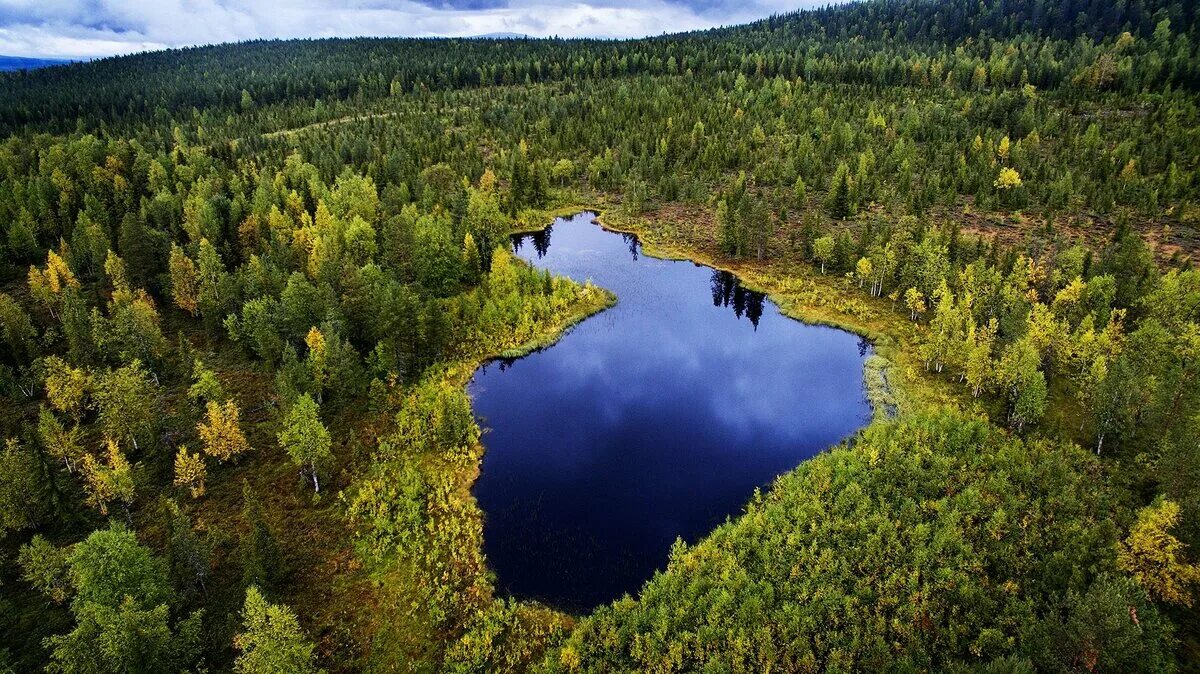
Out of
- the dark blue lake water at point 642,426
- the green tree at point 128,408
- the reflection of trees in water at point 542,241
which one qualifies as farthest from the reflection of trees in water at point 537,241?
the green tree at point 128,408

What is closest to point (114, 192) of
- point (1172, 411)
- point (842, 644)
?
point (842, 644)

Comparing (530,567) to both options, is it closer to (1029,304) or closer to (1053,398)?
(1053,398)

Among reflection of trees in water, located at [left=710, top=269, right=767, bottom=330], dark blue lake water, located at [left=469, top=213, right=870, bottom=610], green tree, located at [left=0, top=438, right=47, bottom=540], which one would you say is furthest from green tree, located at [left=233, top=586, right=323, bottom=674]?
reflection of trees in water, located at [left=710, top=269, right=767, bottom=330]

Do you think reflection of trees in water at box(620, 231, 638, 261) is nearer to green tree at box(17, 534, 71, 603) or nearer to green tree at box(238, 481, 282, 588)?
green tree at box(238, 481, 282, 588)

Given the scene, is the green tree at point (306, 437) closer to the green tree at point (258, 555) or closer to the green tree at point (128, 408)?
the green tree at point (258, 555)

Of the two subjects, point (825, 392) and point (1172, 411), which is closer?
point (1172, 411)

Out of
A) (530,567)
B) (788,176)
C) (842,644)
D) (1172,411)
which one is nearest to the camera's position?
(842,644)
